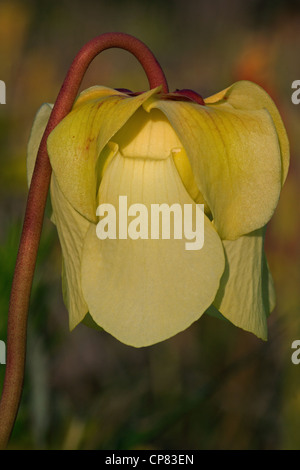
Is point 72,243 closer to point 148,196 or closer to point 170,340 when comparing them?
point 148,196

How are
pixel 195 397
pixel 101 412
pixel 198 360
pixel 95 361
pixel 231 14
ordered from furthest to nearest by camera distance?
1. pixel 231 14
2. pixel 95 361
3. pixel 198 360
4. pixel 101 412
5. pixel 195 397

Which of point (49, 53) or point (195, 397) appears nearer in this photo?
point (195, 397)

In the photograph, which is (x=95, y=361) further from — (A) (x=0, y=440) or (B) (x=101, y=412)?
(A) (x=0, y=440)

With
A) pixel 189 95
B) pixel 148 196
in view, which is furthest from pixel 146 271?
pixel 189 95

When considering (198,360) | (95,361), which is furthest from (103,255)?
(95,361)

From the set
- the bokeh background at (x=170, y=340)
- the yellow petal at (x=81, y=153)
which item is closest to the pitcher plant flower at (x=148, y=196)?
the yellow petal at (x=81, y=153)

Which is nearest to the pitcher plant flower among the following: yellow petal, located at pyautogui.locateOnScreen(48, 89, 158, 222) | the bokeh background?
yellow petal, located at pyautogui.locateOnScreen(48, 89, 158, 222)
